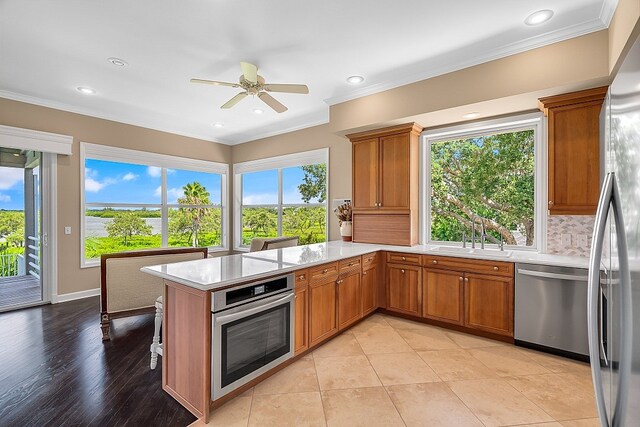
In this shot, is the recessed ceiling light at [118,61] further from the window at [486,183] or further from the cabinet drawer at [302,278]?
the window at [486,183]

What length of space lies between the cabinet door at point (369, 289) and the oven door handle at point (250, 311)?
130cm

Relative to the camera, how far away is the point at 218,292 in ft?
6.02

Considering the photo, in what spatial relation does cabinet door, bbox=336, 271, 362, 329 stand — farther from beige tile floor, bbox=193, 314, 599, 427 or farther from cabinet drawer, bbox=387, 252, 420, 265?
cabinet drawer, bbox=387, 252, 420, 265

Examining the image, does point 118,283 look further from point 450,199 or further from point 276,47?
point 450,199

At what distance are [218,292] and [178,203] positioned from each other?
14.5 feet

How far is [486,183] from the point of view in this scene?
12.0 feet

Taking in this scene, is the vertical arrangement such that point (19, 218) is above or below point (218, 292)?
above

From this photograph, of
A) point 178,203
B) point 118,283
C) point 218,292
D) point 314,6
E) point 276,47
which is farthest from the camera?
point 178,203

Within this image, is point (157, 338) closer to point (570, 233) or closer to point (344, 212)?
point (344, 212)

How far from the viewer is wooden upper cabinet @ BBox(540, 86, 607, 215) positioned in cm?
263

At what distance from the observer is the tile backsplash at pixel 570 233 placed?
9.52 ft

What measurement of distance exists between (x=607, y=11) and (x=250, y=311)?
343 cm

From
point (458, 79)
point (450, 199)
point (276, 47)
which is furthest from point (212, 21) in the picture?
point (450, 199)

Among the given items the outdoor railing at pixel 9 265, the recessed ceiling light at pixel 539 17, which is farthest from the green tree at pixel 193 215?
the recessed ceiling light at pixel 539 17
